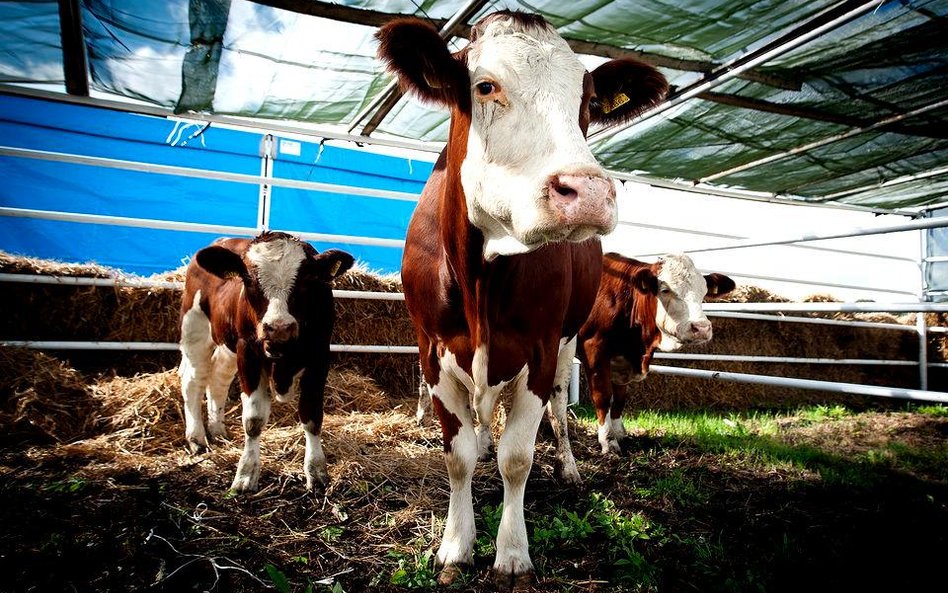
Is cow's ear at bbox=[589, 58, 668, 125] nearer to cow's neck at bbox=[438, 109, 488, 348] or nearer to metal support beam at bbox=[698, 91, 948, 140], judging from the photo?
cow's neck at bbox=[438, 109, 488, 348]

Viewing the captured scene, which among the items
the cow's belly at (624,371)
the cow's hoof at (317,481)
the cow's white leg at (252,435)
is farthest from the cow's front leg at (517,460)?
the cow's belly at (624,371)

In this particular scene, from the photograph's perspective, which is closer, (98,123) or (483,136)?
(483,136)

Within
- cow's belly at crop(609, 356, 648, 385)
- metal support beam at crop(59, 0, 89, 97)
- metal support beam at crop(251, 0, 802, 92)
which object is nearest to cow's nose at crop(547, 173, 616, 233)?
metal support beam at crop(251, 0, 802, 92)

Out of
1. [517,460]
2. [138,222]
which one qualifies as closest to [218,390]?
[138,222]

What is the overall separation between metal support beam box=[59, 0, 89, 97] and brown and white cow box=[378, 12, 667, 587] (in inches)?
122

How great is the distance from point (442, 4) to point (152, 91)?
3.03 meters

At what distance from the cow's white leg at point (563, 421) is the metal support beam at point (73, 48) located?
13.4ft

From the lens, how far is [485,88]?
6.36ft

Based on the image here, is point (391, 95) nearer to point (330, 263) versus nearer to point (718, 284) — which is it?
point (330, 263)

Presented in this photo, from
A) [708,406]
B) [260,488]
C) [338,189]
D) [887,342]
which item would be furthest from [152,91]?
[887,342]

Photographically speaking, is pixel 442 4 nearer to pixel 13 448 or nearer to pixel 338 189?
pixel 338 189

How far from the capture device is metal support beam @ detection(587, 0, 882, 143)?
392cm

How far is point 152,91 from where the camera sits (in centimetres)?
516

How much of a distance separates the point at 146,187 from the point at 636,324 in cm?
972
